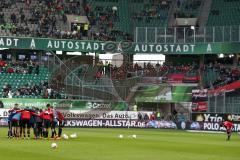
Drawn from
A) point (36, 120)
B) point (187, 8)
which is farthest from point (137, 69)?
point (36, 120)

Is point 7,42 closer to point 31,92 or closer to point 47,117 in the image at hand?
point 31,92

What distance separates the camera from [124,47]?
7138cm

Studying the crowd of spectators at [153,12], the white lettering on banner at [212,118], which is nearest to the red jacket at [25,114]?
the white lettering on banner at [212,118]

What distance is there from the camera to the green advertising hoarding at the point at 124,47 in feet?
227

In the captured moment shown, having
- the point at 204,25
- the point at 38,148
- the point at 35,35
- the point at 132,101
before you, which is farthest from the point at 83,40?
the point at 38,148

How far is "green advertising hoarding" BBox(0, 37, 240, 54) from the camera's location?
2721 inches

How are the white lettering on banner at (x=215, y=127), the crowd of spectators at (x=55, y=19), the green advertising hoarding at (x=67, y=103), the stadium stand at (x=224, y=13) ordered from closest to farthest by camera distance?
the white lettering on banner at (x=215, y=127)
the green advertising hoarding at (x=67, y=103)
the crowd of spectators at (x=55, y=19)
the stadium stand at (x=224, y=13)

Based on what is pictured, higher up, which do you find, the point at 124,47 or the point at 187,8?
the point at 187,8

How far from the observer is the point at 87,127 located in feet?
192

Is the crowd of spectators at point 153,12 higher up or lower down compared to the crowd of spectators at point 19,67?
higher up

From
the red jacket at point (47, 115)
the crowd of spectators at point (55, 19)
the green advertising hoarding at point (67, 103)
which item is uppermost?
the crowd of spectators at point (55, 19)

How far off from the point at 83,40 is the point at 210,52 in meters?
14.4

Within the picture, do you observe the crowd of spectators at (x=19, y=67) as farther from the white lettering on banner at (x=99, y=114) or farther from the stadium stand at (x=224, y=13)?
the stadium stand at (x=224, y=13)

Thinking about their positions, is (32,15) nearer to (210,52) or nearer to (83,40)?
(83,40)
